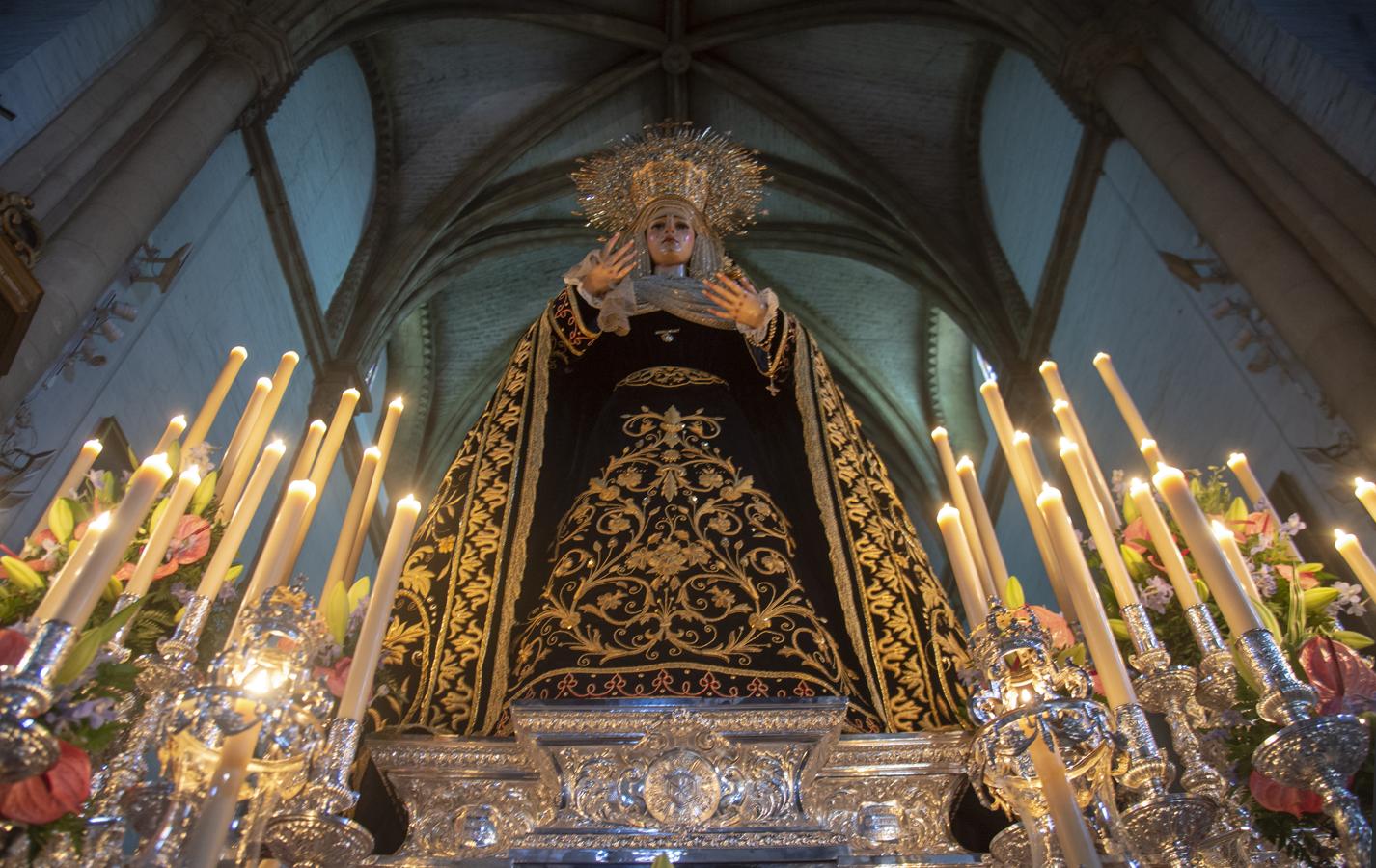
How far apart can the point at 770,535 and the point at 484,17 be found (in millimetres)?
7553

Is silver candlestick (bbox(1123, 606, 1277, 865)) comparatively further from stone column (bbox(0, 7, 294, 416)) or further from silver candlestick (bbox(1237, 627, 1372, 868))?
stone column (bbox(0, 7, 294, 416))

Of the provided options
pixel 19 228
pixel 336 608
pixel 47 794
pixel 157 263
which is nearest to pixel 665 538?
pixel 336 608

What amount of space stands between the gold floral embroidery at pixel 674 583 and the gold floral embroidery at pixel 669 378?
469 millimetres

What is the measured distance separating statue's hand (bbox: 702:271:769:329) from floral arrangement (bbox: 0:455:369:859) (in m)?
1.86

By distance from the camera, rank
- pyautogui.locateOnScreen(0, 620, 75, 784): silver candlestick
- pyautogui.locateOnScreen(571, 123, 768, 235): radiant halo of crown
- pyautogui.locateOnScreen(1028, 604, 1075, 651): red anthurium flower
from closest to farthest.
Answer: pyautogui.locateOnScreen(0, 620, 75, 784): silver candlestick
pyautogui.locateOnScreen(1028, 604, 1075, 651): red anthurium flower
pyautogui.locateOnScreen(571, 123, 768, 235): radiant halo of crown

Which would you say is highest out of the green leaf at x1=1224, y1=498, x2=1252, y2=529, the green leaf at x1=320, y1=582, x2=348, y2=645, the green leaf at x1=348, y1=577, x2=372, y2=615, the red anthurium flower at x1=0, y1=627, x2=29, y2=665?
the green leaf at x1=1224, y1=498, x2=1252, y2=529

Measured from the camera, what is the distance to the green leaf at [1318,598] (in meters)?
2.79

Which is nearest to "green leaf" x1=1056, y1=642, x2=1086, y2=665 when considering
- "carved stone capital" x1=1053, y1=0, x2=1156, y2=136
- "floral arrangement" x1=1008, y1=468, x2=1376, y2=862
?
"floral arrangement" x1=1008, y1=468, x2=1376, y2=862

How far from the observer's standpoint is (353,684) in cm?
188

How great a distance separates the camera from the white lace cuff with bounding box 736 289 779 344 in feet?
13.5

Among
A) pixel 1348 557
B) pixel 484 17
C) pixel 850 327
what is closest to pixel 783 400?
pixel 1348 557

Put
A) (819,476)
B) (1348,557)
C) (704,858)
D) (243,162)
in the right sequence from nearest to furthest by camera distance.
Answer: (704,858)
(1348,557)
(819,476)
(243,162)

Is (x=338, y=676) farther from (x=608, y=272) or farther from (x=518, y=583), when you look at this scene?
(x=608, y=272)

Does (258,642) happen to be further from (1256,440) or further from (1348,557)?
(1256,440)
